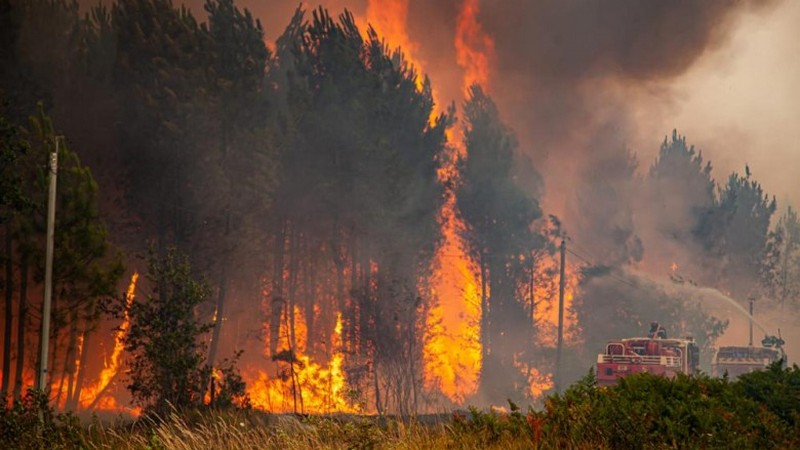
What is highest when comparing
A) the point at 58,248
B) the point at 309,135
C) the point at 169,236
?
the point at 309,135

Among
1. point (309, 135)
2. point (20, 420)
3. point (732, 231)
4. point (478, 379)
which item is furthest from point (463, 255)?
point (20, 420)

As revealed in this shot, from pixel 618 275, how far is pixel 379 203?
18.6m

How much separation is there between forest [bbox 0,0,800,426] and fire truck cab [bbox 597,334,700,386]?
7229 mm

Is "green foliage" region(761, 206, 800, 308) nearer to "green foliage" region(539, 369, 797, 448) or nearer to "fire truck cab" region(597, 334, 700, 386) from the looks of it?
"fire truck cab" region(597, 334, 700, 386)

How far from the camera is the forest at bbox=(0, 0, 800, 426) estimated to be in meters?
43.7

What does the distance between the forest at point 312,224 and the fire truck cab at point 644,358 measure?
7229mm

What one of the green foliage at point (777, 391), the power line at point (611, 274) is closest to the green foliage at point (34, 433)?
the green foliage at point (777, 391)

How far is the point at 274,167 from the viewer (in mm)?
48938

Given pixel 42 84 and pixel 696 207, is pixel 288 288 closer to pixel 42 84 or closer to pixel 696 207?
pixel 42 84

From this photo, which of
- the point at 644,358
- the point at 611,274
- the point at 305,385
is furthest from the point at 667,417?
the point at 611,274

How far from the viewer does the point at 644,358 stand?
3431 cm

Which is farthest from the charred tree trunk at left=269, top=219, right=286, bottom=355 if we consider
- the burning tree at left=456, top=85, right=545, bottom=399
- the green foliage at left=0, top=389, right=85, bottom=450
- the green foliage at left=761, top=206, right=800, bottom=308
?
the green foliage at left=761, top=206, right=800, bottom=308

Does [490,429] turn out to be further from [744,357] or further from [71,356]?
[744,357]

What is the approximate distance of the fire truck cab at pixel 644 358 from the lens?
1341 inches
